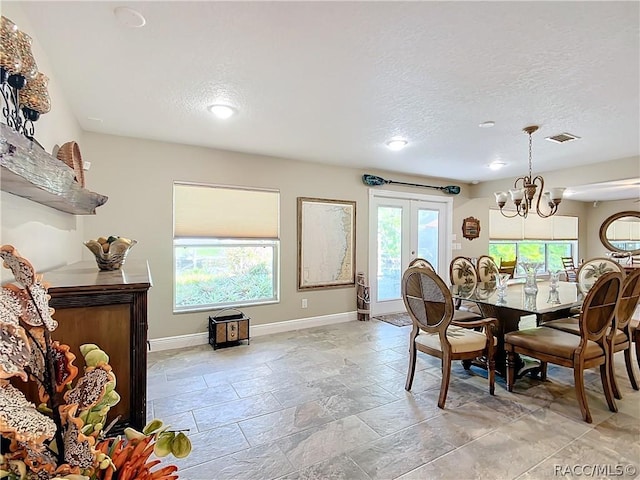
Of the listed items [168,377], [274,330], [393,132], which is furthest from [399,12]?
[274,330]

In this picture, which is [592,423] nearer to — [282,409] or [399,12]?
[282,409]

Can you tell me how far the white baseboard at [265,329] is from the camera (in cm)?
377

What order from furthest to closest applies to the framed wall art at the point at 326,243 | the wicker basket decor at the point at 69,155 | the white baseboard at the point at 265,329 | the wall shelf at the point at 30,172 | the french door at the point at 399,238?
1. the french door at the point at 399,238
2. the framed wall art at the point at 326,243
3. the white baseboard at the point at 265,329
4. the wicker basket decor at the point at 69,155
5. the wall shelf at the point at 30,172

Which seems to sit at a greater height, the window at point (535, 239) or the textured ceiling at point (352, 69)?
the textured ceiling at point (352, 69)

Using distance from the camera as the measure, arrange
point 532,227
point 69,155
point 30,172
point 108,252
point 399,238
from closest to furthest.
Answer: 1. point 30,172
2. point 108,252
3. point 69,155
4. point 399,238
5. point 532,227

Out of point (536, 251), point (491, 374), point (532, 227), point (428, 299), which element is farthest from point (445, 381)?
point (536, 251)

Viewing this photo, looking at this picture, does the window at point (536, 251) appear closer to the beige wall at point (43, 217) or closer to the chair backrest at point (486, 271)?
the chair backrest at point (486, 271)

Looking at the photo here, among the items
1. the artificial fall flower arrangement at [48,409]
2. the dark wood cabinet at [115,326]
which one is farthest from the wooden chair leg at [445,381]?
the artificial fall flower arrangement at [48,409]

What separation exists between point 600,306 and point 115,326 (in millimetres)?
3061

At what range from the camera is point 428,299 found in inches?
101

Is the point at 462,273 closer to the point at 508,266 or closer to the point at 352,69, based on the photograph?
the point at 352,69

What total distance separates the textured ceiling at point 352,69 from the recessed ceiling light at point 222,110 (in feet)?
0.24

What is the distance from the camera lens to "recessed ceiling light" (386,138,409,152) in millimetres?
3619

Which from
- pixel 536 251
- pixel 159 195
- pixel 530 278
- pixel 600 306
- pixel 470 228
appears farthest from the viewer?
pixel 536 251
